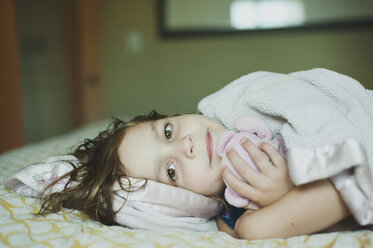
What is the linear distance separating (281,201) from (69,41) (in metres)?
2.90

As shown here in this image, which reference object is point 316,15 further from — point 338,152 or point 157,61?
point 338,152

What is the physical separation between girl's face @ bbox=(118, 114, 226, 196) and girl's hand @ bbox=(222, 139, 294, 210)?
0.21 ft

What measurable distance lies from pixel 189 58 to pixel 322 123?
82.8 inches

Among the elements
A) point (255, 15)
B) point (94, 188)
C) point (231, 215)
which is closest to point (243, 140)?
point (231, 215)

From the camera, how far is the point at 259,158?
2.41 ft

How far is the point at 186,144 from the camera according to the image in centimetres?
82

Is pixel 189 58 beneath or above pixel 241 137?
above

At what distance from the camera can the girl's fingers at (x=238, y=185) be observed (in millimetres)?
724

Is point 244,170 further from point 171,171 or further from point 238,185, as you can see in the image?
point 171,171

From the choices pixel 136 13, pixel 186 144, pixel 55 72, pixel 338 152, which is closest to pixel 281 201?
pixel 338 152

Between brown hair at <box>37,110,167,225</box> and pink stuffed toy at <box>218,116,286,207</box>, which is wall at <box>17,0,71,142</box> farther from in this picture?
pink stuffed toy at <box>218,116,286,207</box>

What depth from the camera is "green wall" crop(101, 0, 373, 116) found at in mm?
2410

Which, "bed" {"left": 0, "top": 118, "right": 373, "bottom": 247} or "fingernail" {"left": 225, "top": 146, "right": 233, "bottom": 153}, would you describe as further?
"fingernail" {"left": 225, "top": 146, "right": 233, "bottom": 153}

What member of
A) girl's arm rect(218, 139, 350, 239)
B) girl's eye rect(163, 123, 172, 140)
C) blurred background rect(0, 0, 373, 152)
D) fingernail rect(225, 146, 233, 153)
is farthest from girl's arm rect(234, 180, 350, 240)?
blurred background rect(0, 0, 373, 152)
